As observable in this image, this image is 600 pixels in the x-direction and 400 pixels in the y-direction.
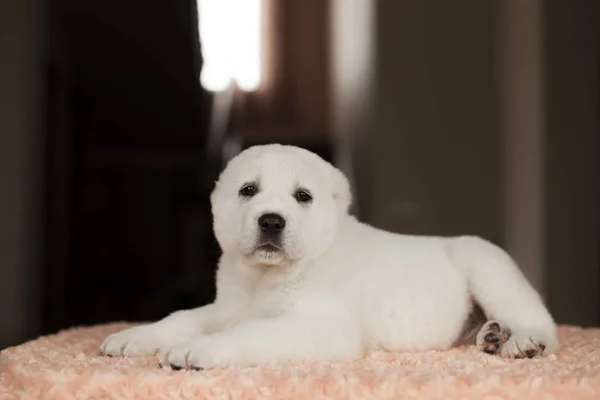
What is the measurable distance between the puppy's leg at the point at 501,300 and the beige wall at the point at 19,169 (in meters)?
2.52

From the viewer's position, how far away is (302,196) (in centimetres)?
183

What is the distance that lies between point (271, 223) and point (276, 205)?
56 mm

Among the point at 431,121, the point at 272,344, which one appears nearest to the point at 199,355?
the point at 272,344

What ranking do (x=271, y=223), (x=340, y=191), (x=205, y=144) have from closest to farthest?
1. (x=271, y=223)
2. (x=340, y=191)
3. (x=205, y=144)

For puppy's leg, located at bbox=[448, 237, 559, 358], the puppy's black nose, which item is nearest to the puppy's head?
the puppy's black nose

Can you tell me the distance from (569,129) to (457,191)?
0.80m

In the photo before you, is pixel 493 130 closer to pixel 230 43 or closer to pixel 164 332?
pixel 230 43

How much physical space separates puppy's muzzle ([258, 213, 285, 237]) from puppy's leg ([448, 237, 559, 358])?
0.63 metres

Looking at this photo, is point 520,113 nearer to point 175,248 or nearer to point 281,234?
point 175,248

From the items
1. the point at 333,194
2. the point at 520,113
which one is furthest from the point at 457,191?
the point at 333,194

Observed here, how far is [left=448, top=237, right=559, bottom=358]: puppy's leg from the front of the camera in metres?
1.87

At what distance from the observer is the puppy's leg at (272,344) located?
4.87ft

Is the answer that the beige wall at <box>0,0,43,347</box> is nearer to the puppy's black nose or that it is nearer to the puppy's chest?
the puppy's chest

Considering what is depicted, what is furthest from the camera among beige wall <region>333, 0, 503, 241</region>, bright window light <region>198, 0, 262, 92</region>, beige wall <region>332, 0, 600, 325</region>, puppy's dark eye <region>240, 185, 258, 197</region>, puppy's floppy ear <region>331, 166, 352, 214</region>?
bright window light <region>198, 0, 262, 92</region>
